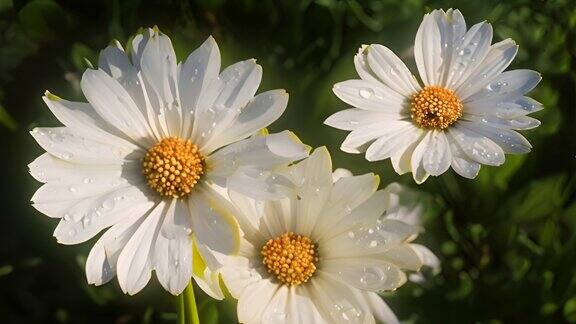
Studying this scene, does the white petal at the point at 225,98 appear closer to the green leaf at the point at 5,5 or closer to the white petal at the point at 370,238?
the white petal at the point at 370,238

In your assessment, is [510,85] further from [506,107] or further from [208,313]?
[208,313]

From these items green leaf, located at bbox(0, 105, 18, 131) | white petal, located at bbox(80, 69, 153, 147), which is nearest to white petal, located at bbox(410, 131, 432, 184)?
white petal, located at bbox(80, 69, 153, 147)

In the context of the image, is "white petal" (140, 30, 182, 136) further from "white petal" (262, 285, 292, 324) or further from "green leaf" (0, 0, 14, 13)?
"green leaf" (0, 0, 14, 13)

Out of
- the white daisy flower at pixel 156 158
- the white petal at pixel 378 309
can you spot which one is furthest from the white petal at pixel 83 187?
the white petal at pixel 378 309

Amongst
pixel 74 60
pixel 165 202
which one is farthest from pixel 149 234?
pixel 74 60

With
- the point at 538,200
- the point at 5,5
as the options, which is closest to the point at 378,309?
the point at 538,200

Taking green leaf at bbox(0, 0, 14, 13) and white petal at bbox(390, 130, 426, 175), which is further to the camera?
green leaf at bbox(0, 0, 14, 13)
